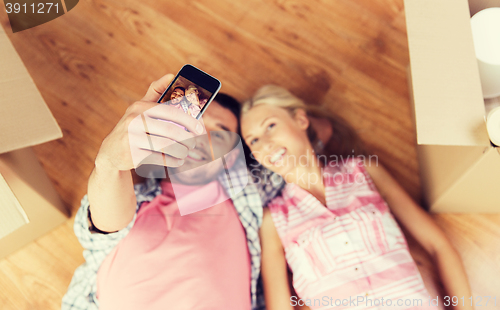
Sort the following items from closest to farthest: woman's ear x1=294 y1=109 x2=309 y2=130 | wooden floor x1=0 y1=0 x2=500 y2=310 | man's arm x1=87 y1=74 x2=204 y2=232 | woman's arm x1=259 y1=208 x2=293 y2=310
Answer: man's arm x1=87 y1=74 x2=204 y2=232, woman's arm x1=259 y1=208 x2=293 y2=310, woman's ear x1=294 y1=109 x2=309 y2=130, wooden floor x1=0 y1=0 x2=500 y2=310

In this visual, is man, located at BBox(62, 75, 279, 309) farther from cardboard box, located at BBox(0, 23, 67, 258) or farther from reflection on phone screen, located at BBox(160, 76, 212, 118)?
cardboard box, located at BBox(0, 23, 67, 258)

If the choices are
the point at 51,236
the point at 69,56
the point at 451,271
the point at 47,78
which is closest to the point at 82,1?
the point at 69,56

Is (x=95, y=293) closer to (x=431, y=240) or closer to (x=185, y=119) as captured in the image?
(x=185, y=119)

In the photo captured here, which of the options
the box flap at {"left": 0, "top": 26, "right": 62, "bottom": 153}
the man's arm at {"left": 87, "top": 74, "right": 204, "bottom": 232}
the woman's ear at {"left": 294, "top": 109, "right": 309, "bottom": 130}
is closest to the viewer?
the man's arm at {"left": 87, "top": 74, "right": 204, "bottom": 232}

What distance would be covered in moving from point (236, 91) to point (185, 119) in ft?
2.26

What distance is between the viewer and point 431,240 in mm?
933

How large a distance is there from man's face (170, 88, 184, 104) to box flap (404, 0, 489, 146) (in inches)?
19.3

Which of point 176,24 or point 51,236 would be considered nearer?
point 51,236

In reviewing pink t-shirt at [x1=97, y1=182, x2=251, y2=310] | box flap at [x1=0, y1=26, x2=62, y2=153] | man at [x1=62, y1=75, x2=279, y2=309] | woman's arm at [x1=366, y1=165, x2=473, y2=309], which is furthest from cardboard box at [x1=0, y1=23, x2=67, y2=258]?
woman's arm at [x1=366, y1=165, x2=473, y2=309]

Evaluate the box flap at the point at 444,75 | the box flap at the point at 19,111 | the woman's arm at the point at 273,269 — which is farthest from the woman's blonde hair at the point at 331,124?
the box flap at the point at 19,111

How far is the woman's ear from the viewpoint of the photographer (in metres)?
1.01

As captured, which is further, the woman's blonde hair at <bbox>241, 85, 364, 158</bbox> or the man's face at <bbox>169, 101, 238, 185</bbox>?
the woman's blonde hair at <bbox>241, 85, 364, 158</bbox>

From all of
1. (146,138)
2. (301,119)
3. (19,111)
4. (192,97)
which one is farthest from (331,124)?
(19,111)

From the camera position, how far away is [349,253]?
859 mm
